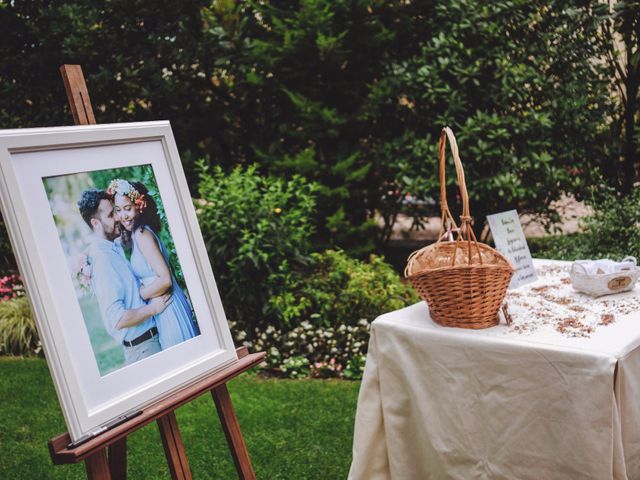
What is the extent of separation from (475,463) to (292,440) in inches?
54.8

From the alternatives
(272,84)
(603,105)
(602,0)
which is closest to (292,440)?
(272,84)

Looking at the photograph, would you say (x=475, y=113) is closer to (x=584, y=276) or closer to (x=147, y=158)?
(x=584, y=276)

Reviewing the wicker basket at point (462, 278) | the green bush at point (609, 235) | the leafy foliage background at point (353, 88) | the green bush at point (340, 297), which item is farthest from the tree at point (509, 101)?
the wicker basket at point (462, 278)

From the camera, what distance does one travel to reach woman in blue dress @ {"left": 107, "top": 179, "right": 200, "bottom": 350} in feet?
6.13

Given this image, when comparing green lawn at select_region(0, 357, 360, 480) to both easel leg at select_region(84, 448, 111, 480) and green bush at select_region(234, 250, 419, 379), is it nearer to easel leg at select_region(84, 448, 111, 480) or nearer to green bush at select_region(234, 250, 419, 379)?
green bush at select_region(234, 250, 419, 379)

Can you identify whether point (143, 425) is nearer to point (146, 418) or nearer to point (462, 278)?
point (146, 418)

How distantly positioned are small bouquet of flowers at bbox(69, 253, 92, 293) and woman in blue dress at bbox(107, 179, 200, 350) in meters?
0.16

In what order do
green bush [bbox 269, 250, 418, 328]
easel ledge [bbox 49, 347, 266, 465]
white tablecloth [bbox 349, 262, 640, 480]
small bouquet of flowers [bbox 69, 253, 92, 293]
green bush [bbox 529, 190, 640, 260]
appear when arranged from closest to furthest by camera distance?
easel ledge [bbox 49, 347, 266, 465] < small bouquet of flowers [bbox 69, 253, 92, 293] < white tablecloth [bbox 349, 262, 640, 480] < green bush [bbox 269, 250, 418, 328] < green bush [bbox 529, 190, 640, 260]

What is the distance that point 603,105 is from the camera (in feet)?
17.8

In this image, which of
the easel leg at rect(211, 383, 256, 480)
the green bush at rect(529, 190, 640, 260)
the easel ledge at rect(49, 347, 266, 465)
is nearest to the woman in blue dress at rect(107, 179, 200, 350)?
the easel ledge at rect(49, 347, 266, 465)

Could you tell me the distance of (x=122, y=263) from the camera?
1828 millimetres

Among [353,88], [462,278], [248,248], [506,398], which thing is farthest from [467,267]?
[353,88]

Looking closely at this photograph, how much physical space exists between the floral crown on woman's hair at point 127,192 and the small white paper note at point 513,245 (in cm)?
137

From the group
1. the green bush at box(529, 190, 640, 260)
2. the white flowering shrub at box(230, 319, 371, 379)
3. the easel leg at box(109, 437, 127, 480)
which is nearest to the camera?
the easel leg at box(109, 437, 127, 480)
